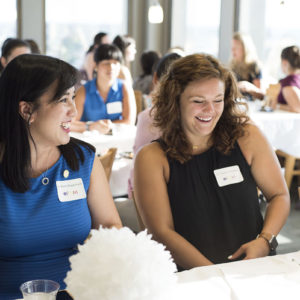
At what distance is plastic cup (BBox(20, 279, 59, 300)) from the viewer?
1.20 metres

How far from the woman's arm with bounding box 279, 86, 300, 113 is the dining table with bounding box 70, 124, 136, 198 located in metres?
1.88

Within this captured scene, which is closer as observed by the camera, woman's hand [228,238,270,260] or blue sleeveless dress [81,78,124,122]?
woman's hand [228,238,270,260]

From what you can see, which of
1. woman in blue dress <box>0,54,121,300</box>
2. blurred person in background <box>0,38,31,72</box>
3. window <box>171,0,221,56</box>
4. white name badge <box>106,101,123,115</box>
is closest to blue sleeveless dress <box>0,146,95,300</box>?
→ woman in blue dress <box>0,54,121,300</box>

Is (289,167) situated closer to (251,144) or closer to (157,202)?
(251,144)

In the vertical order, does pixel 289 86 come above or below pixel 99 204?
above

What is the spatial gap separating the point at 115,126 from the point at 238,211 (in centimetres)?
246

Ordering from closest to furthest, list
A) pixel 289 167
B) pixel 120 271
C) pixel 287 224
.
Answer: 1. pixel 120 271
2. pixel 287 224
3. pixel 289 167

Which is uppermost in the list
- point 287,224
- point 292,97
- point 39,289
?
point 292,97

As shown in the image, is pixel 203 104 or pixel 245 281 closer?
pixel 245 281

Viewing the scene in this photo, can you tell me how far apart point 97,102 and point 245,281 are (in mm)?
3250

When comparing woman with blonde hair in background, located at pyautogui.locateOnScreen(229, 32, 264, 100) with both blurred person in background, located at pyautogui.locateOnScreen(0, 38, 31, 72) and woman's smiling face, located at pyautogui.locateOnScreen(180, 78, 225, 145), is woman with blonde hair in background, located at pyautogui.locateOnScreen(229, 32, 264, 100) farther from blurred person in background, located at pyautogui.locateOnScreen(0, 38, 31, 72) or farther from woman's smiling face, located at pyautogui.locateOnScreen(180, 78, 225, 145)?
woman's smiling face, located at pyautogui.locateOnScreen(180, 78, 225, 145)

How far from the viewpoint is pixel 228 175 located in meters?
2.07

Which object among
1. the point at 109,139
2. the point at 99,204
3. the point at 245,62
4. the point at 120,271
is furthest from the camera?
the point at 245,62

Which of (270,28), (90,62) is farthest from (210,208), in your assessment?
(270,28)
